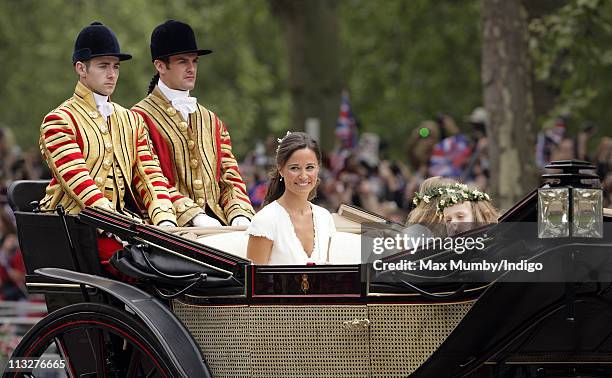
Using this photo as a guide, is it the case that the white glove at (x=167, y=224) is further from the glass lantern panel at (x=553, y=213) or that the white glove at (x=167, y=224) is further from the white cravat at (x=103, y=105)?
the glass lantern panel at (x=553, y=213)

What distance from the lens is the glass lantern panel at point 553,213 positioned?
5.24 metres

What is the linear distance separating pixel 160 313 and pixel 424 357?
1.23 metres

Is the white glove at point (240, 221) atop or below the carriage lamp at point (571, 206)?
atop

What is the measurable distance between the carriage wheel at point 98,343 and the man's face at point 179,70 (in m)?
1.69

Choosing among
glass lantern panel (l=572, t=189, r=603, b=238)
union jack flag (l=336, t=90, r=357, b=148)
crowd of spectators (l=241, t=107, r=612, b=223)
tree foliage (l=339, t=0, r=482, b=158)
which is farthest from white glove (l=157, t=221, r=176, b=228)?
tree foliage (l=339, t=0, r=482, b=158)

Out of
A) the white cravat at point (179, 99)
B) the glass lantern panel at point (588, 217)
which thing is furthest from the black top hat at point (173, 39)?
the glass lantern panel at point (588, 217)

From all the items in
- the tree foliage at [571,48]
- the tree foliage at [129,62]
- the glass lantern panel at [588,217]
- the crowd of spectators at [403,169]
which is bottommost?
the glass lantern panel at [588,217]

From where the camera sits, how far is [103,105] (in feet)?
23.5

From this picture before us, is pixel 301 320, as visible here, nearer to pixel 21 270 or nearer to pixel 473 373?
pixel 473 373

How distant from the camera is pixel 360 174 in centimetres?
1492

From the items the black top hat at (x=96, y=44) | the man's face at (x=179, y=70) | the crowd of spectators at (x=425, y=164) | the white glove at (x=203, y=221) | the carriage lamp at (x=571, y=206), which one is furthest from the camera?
the crowd of spectators at (x=425, y=164)

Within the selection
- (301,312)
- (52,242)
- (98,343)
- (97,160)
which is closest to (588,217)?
(301,312)

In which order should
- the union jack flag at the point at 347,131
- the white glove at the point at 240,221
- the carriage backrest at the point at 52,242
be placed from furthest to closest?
1. the union jack flag at the point at 347,131
2. the white glove at the point at 240,221
3. the carriage backrest at the point at 52,242

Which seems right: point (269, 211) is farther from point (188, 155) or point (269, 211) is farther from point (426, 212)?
point (188, 155)
